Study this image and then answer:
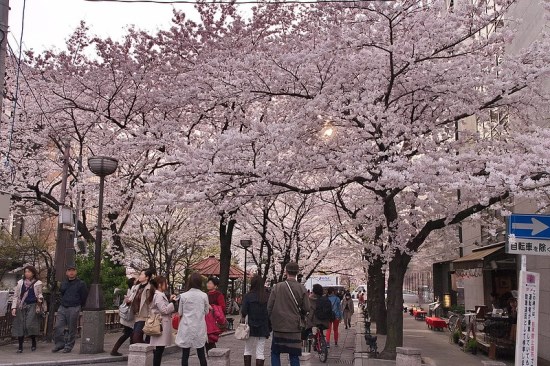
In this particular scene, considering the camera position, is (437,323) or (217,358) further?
(437,323)

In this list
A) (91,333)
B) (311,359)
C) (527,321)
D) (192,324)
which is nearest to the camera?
(527,321)

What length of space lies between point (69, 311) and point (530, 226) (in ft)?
30.0

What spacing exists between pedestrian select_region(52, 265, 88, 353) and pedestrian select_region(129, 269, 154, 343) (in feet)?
5.47

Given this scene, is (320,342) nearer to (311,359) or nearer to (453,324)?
(311,359)

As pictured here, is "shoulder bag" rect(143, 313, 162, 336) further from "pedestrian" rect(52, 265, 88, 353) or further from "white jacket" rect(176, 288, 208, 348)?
"pedestrian" rect(52, 265, 88, 353)

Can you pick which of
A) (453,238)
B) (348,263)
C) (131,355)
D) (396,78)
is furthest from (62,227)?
(348,263)

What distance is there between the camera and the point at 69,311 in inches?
456

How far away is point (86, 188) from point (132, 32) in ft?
18.3

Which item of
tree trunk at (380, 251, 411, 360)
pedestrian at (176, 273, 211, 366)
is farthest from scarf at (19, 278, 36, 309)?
tree trunk at (380, 251, 411, 360)

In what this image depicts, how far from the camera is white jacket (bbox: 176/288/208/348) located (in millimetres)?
8203

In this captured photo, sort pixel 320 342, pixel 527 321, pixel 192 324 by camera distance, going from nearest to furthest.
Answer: pixel 527 321 < pixel 192 324 < pixel 320 342

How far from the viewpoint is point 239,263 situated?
43.2 m

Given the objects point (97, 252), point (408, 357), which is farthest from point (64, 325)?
point (408, 357)

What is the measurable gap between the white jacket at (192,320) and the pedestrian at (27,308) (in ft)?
15.5
